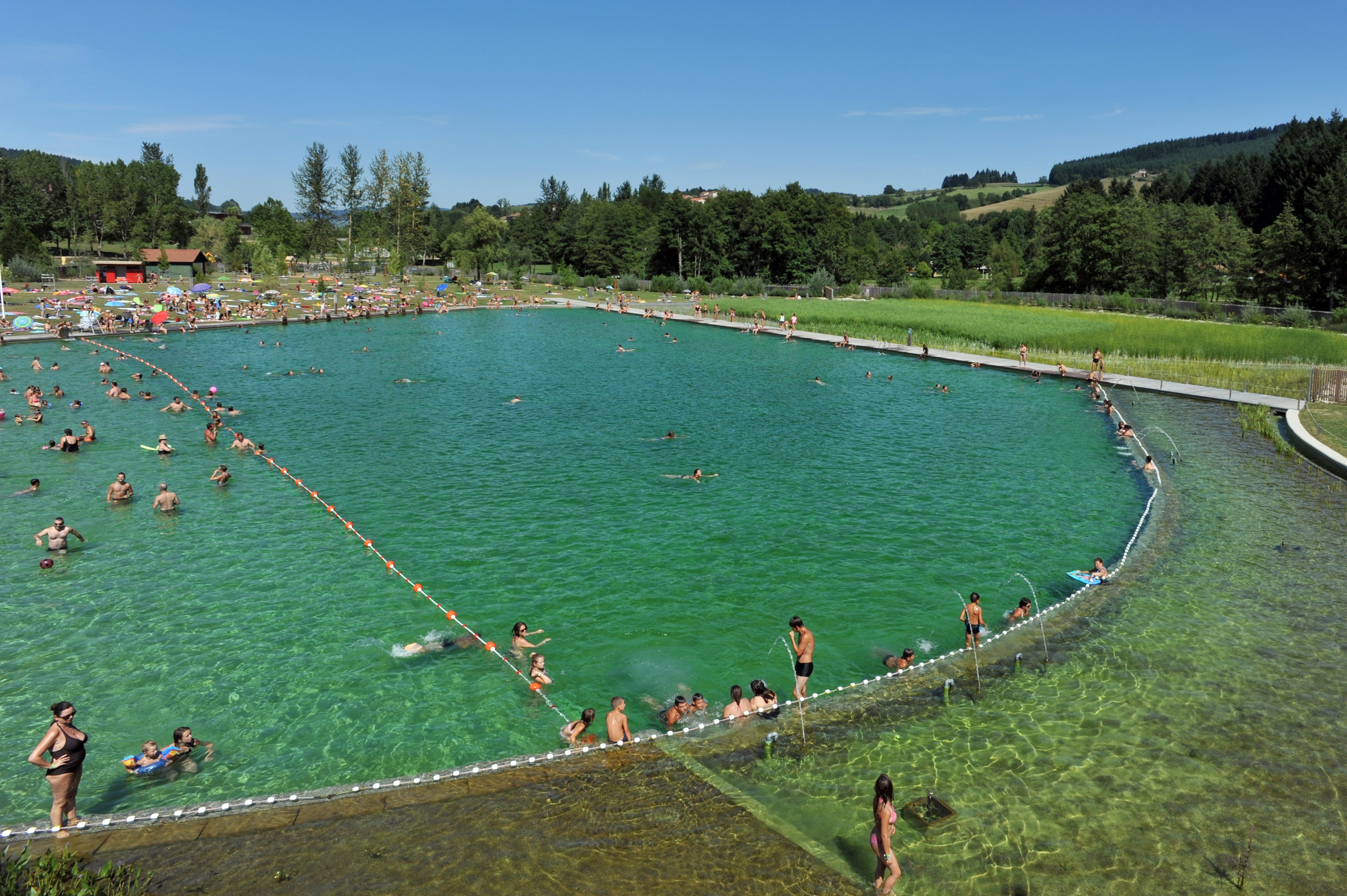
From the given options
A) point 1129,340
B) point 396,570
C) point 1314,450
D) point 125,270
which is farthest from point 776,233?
point 396,570

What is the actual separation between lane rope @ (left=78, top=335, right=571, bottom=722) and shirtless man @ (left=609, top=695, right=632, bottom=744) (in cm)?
151

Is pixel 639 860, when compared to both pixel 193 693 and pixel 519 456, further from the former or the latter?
pixel 519 456

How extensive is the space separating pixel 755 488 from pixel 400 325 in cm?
5785

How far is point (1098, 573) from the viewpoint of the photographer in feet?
61.6

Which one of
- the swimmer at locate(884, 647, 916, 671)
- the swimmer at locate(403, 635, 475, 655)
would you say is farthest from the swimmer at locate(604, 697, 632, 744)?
the swimmer at locate(884, 647, 916, 671)

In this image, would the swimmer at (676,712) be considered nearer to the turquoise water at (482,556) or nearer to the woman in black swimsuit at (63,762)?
the turquoise water at (482,556)

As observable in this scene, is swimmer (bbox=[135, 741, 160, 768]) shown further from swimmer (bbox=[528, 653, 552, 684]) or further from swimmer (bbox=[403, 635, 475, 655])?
swimmer (bbox=[528, 653, 552, 684])

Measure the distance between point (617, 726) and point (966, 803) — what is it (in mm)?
4915

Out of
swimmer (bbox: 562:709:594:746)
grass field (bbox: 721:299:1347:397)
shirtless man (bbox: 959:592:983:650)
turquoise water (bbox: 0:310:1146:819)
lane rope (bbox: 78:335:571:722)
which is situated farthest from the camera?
grass field (bbox: 721:299:1347:397)

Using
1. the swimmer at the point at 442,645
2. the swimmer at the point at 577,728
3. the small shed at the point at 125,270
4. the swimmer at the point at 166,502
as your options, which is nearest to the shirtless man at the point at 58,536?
the swimmer at the point at 166,502

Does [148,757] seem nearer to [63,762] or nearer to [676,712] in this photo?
[63,762]

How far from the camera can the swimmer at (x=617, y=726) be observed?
12.2 metres

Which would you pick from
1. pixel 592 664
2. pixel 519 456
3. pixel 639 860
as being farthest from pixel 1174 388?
pixel 639 860

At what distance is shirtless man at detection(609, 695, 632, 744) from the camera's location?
1218 centimetres
